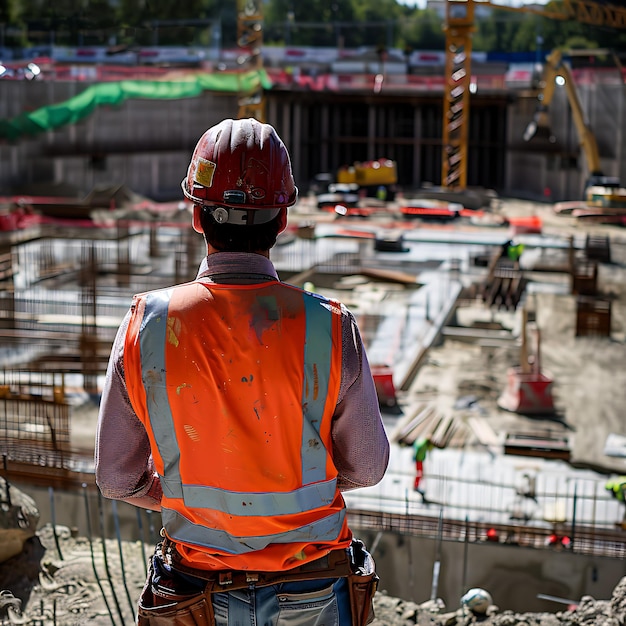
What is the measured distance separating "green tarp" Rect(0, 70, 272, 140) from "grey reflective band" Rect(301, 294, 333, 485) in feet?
103

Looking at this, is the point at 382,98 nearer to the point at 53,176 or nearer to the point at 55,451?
the point at 53,176

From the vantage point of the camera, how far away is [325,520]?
231 cm

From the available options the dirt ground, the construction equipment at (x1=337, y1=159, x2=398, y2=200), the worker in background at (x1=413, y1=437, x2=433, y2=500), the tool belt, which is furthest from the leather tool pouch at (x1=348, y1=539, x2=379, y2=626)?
the construction equipment at (x1=337, y1=159, x2=398, y2=200)

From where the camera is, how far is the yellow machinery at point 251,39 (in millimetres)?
40312

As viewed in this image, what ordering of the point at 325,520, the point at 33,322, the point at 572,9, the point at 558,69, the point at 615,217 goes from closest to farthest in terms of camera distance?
the point at 325,520 < the point at 33,322 < the point at 615,217 < the point at 558,69 < the point at 572,9

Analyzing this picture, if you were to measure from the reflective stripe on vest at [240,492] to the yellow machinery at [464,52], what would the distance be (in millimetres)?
40973

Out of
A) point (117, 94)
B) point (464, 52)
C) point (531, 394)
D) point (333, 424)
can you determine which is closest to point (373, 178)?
point (464, 52)

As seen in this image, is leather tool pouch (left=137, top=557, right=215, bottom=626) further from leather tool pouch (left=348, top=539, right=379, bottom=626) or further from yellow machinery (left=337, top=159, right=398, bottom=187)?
yellow machinery (left=337, top=159, right=398, bottom=187)

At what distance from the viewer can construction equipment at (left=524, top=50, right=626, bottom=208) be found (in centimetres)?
3440

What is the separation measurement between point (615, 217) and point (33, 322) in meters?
21.7

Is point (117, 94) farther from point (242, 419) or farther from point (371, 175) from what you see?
point (242, 419)

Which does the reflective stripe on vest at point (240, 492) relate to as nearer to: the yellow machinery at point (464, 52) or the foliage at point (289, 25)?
the foliage at point (289, 25)

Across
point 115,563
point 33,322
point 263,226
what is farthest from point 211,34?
point 263,226

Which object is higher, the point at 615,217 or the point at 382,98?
the point at 382,98
